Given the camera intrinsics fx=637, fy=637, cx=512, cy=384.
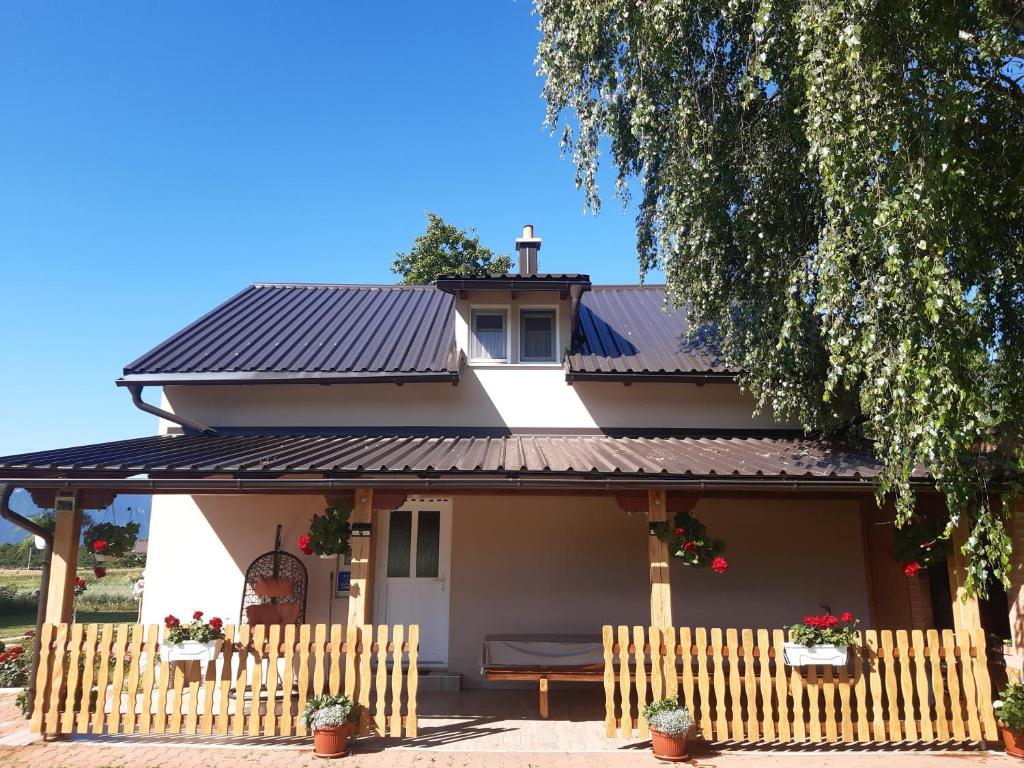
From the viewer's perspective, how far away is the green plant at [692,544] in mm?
7273

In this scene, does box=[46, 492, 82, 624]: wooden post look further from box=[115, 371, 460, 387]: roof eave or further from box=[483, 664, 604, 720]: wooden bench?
box=[483, 664, 604, 720]: wooden bench

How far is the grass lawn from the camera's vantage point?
19.0 meters

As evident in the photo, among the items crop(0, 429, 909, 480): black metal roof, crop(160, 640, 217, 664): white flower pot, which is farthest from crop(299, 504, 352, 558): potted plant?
crop(160, 640, 217, 664): white flower pot

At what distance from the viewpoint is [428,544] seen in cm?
1009

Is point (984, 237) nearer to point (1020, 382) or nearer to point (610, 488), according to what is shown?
point (1020, 382)

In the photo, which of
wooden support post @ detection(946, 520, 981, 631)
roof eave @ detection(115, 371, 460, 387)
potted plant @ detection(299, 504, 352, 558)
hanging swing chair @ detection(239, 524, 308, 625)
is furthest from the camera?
roof eave @ detection(115, 371, 460, 387)

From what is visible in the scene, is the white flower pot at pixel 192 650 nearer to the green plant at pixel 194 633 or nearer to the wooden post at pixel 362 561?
the green plant at pixel 194 633

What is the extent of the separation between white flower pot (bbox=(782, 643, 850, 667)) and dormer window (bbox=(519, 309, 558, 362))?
565 centimetres

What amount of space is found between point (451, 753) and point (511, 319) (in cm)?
653

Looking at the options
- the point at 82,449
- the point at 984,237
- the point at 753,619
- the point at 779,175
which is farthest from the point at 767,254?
the point at 82,449

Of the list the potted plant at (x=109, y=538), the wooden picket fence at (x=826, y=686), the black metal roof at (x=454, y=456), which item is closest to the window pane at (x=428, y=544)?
the black metal roof at (x=454, y=456)

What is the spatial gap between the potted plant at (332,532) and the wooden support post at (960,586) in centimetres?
691

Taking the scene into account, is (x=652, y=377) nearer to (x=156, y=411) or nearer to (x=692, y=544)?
(x=692, y=544)

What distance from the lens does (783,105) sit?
7664 millimetres
